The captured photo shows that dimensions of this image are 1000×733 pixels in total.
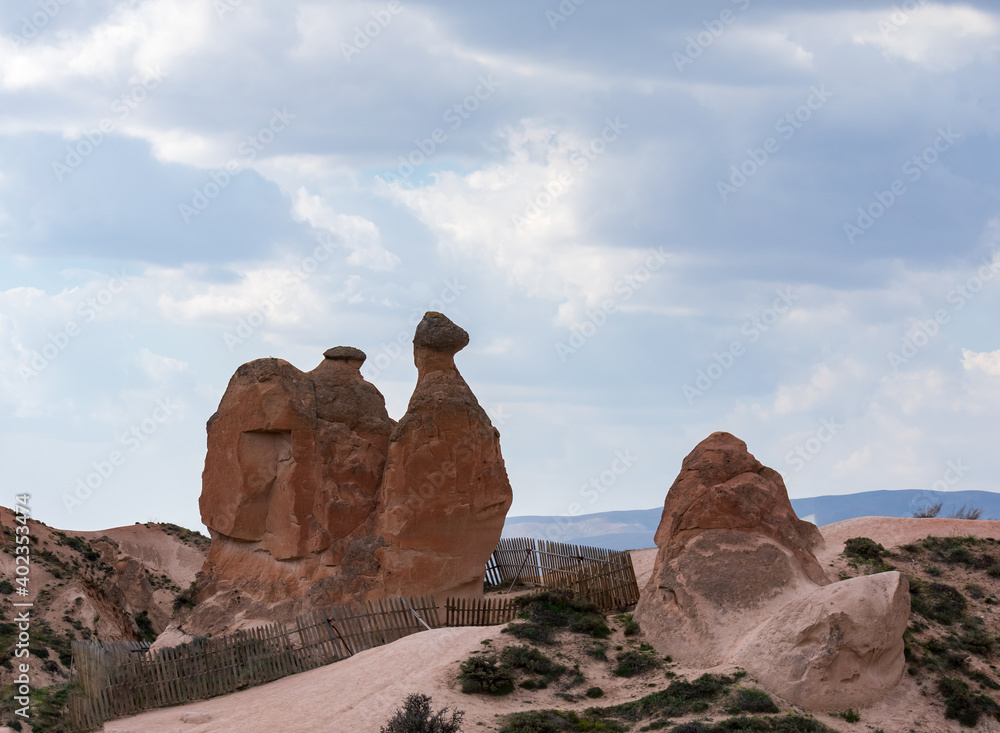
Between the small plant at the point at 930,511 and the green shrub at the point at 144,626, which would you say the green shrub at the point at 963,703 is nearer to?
the small plant at the point at 930,511

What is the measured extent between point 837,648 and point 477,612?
7.52 metres

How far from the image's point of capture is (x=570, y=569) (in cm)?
2361

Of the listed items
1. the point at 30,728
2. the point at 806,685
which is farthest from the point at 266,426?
the point at 806,685

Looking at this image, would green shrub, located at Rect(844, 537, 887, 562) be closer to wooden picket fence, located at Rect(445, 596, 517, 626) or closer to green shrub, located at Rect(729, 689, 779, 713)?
wooden picket fence, located at Rect(445, 596, 517, 626)

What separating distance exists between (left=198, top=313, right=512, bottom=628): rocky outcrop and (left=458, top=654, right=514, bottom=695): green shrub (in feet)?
16.6

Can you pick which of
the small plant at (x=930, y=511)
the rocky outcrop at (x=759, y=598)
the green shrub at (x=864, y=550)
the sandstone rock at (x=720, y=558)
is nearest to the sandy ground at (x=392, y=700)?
the rocky outcrop at (x=759, y=598)

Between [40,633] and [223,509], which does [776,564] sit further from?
[40,633]

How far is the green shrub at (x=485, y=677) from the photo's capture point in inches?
610

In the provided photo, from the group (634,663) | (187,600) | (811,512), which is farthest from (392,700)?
(811,512)

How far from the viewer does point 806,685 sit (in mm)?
15117

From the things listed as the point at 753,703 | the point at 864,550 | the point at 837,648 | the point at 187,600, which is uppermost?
the point at 187,600

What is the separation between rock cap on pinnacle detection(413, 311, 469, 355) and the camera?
22.2 m

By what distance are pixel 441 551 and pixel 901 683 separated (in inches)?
357

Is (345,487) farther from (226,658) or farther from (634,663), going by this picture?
(634,663)
